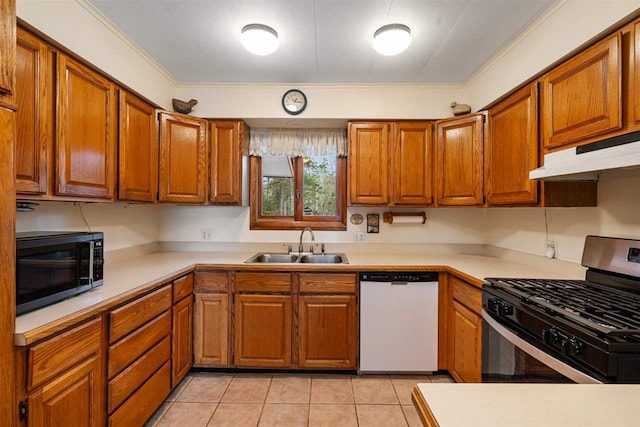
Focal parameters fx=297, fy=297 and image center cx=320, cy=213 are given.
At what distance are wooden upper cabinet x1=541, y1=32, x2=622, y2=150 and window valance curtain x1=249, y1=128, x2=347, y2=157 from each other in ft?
5.51

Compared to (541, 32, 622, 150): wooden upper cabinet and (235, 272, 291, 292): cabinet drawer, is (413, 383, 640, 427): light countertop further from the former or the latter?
(235, 272, 291, 292): cabinet drawer

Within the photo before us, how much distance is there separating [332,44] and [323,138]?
0.98 meters

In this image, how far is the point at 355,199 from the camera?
268 centimetres

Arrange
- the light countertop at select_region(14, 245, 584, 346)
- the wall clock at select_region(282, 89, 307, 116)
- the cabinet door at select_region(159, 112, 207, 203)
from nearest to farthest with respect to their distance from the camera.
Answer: the light countertop at select_region(14, 245, 584, 346), the cabinet door at select_region(159, 112, 207, 203), the wall clock at select_region(282, 89, 307, 116)

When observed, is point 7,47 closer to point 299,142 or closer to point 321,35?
point 321,35

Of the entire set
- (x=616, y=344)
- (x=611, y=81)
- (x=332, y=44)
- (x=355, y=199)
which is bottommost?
(x=616, y=344)

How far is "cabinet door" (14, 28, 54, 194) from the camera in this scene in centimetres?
129

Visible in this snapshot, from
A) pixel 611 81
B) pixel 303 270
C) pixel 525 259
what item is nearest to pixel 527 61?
pixel 611 81

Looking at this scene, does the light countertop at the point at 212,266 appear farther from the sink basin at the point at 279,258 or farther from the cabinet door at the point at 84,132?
the cabinet door at the point at 84,132

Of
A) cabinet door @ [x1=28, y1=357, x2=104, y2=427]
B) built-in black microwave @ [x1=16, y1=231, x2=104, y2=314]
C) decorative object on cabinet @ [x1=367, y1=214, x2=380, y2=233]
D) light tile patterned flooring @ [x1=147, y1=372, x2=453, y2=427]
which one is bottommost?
light tile patterned flooring @ [x1=147, y1=372, x2=453, y2=427]

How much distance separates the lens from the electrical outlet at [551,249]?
80.4 inches

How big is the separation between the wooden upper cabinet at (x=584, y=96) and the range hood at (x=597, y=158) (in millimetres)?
186

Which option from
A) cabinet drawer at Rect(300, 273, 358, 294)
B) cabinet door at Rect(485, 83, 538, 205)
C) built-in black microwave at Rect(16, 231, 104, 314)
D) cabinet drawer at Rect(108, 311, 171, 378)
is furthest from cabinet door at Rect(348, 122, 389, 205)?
built-in black microwave at Rect(16, 231, 104, 314)

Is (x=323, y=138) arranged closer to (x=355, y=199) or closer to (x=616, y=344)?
(x=355, y=199)
